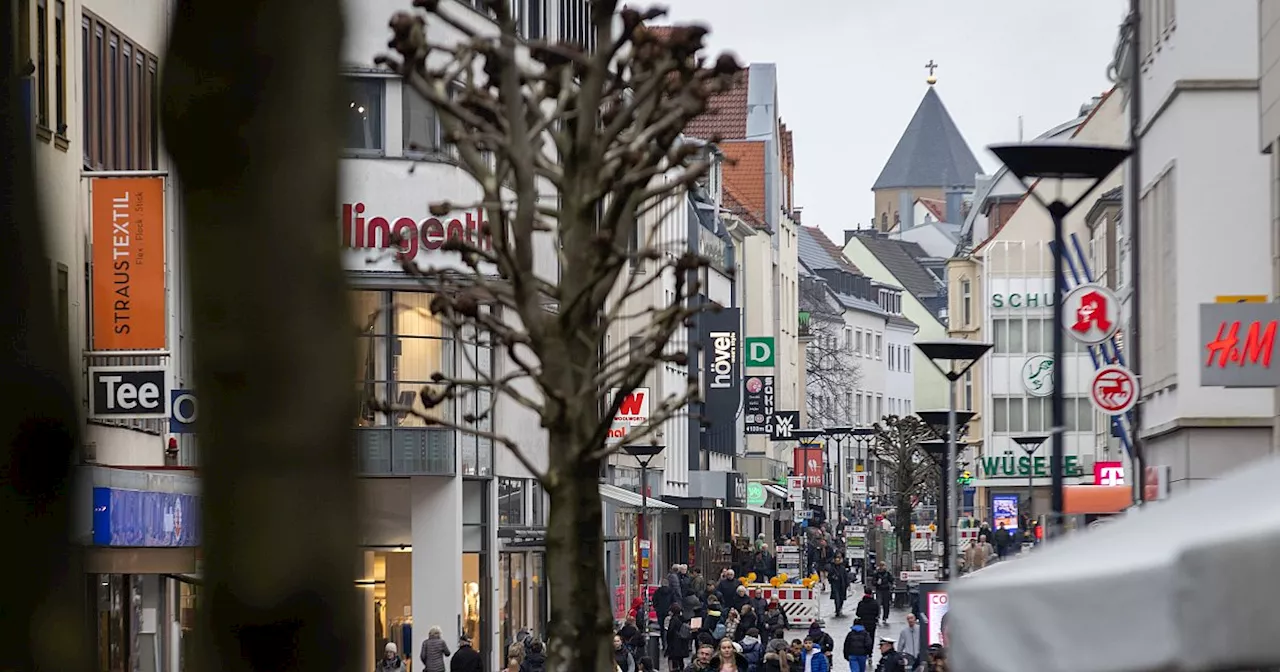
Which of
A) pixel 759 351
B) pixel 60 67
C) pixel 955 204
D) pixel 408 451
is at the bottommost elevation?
pixel 408 451

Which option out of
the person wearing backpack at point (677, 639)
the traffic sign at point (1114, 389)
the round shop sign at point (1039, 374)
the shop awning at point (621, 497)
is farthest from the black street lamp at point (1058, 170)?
the round shop sign at point (1039, 374)

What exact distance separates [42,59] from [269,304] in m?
22.3

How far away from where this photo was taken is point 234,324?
3.00m

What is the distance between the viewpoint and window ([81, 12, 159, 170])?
26.9 metres

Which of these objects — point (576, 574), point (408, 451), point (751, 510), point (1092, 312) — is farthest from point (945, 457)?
point (751, 510)

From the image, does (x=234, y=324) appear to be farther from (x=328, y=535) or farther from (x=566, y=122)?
(x=566, y=122)

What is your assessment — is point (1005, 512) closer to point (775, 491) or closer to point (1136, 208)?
point (775, 491)

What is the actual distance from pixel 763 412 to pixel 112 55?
51873mm

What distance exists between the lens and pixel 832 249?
151m

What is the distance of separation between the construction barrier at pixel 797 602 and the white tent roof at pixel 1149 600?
32.4 meters

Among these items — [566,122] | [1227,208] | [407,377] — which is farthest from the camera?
[407,377]

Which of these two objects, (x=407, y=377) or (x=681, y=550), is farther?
(x=681, y=550)

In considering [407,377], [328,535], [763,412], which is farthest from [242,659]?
[763,412]

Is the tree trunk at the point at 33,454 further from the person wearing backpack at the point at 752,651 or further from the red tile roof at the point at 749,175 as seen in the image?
the red tile roof at the point at 749,175
